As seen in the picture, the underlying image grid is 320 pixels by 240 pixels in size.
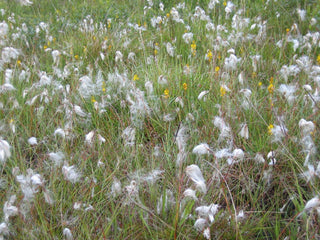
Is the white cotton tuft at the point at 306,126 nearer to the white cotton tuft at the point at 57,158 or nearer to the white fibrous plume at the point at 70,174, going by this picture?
the white fibrous plume at the point at 70,174

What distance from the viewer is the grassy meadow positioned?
1711mm

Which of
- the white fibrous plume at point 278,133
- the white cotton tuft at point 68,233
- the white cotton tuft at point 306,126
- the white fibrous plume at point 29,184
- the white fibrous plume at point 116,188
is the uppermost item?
the white cotton tuft at point 306,126

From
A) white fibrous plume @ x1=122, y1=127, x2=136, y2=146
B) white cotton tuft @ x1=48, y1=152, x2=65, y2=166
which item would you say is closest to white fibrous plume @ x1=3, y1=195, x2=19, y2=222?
white cotton tuft @ x1=48, y1=152, x2=65, y2=166

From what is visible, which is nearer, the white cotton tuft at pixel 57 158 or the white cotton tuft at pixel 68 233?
the white cotton tuft at pixel 68 233

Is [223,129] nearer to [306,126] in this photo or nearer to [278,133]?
[278,133]

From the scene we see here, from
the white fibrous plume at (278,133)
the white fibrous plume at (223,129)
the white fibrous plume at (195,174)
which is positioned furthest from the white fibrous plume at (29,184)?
the white fibrous plume at (278,133)

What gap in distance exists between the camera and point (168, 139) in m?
2.32

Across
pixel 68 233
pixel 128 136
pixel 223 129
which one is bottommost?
pixel 68 233

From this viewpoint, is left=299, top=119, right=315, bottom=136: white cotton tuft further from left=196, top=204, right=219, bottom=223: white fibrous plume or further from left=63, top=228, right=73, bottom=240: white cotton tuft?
left=63, top=228, right=73, bottom=240: white cotton tuft

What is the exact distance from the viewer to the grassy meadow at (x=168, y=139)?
171 cm

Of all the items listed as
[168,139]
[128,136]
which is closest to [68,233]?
[128,136]

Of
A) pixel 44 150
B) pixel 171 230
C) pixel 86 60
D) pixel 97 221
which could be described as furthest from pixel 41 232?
pixel 86 60

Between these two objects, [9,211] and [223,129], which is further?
[223,129]

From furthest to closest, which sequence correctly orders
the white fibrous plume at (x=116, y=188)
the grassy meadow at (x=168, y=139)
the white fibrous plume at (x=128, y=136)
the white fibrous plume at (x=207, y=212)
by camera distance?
the white fibrous plume at (x=128, y=136) < the white fibrous plume at (x=116, y=188) < the grassy meadow at (x=168, y=139) < the white fibrous plume at (x=207, y=212)
